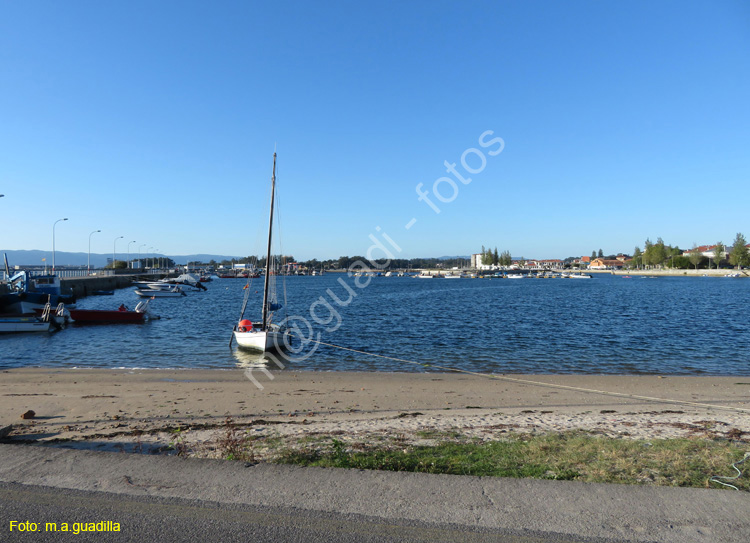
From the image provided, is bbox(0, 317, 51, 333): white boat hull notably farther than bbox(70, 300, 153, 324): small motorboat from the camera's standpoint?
No

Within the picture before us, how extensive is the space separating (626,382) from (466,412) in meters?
8.70

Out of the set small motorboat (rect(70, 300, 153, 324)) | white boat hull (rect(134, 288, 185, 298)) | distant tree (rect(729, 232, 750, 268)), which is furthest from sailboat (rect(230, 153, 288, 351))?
distant tree (rect(729, 232, 750, 268))

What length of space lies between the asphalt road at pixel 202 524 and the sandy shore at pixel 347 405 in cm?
284

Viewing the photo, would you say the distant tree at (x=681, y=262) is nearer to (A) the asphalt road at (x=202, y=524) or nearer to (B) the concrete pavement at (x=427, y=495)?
(B) the concrete pavement at (x=427, y=495)

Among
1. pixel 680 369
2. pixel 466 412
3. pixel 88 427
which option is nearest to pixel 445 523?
pixel 466 412

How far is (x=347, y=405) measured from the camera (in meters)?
13.6

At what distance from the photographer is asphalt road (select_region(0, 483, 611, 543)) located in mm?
4801

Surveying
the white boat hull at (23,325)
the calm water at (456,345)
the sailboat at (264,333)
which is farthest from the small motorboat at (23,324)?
the sailboat at (264,333)

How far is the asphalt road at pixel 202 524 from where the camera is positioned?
4.80 metres

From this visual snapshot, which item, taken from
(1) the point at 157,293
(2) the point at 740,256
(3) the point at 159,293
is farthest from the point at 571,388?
(2) the point at 740,256

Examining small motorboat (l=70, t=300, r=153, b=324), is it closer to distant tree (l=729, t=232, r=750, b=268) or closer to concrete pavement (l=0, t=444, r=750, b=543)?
concrete pavement (l=0, t=444, r=750, b=543)

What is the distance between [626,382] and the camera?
18.0 m

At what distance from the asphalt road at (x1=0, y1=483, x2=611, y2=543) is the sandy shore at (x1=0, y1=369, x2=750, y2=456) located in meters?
2.84

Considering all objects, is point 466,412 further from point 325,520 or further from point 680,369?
point 680,369
